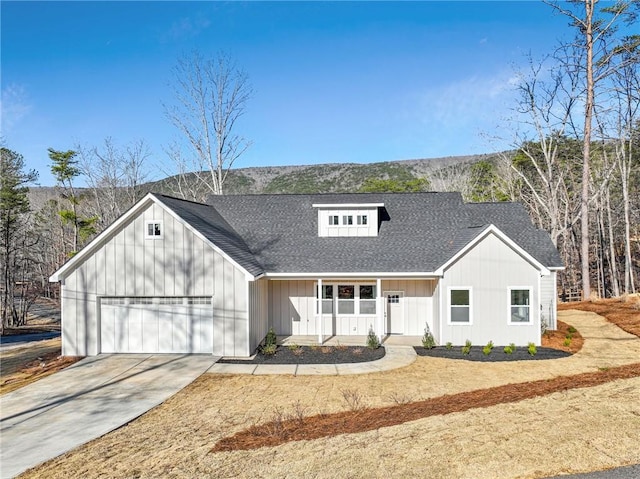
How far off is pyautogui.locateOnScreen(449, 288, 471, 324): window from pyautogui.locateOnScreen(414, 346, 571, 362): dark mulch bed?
1013 mm

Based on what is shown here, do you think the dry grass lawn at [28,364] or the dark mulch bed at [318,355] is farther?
the dark mulch bed at [318,355]

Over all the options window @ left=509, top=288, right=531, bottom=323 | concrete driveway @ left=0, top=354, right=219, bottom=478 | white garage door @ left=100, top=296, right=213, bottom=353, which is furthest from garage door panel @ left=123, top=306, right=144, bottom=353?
window @ left=509, top=288, right=531, bottom=323

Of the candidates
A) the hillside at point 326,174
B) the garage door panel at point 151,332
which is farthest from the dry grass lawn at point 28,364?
the hillside at point 326,174

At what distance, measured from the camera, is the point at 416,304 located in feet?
51.9

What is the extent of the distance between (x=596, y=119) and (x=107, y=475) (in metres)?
32.5

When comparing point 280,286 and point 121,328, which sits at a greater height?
point 280,286

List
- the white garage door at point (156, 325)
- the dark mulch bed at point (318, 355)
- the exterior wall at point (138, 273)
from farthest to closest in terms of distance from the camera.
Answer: the white garage door at point (156, 325), the exterior wall at point (138, 273), the dark mulch bed at point (318, 355)

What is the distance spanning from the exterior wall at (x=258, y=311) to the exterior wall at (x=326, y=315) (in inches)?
21.6

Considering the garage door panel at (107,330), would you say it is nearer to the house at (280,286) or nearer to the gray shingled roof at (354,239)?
the house at (280,286)

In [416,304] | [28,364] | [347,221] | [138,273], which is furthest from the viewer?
[347,221]

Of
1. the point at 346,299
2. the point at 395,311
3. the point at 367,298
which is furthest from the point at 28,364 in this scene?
the point at 395,311

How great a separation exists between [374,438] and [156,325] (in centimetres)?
934

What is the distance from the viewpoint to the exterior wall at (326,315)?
51.8ft

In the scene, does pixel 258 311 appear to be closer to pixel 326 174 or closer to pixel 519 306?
pixel 519 306
